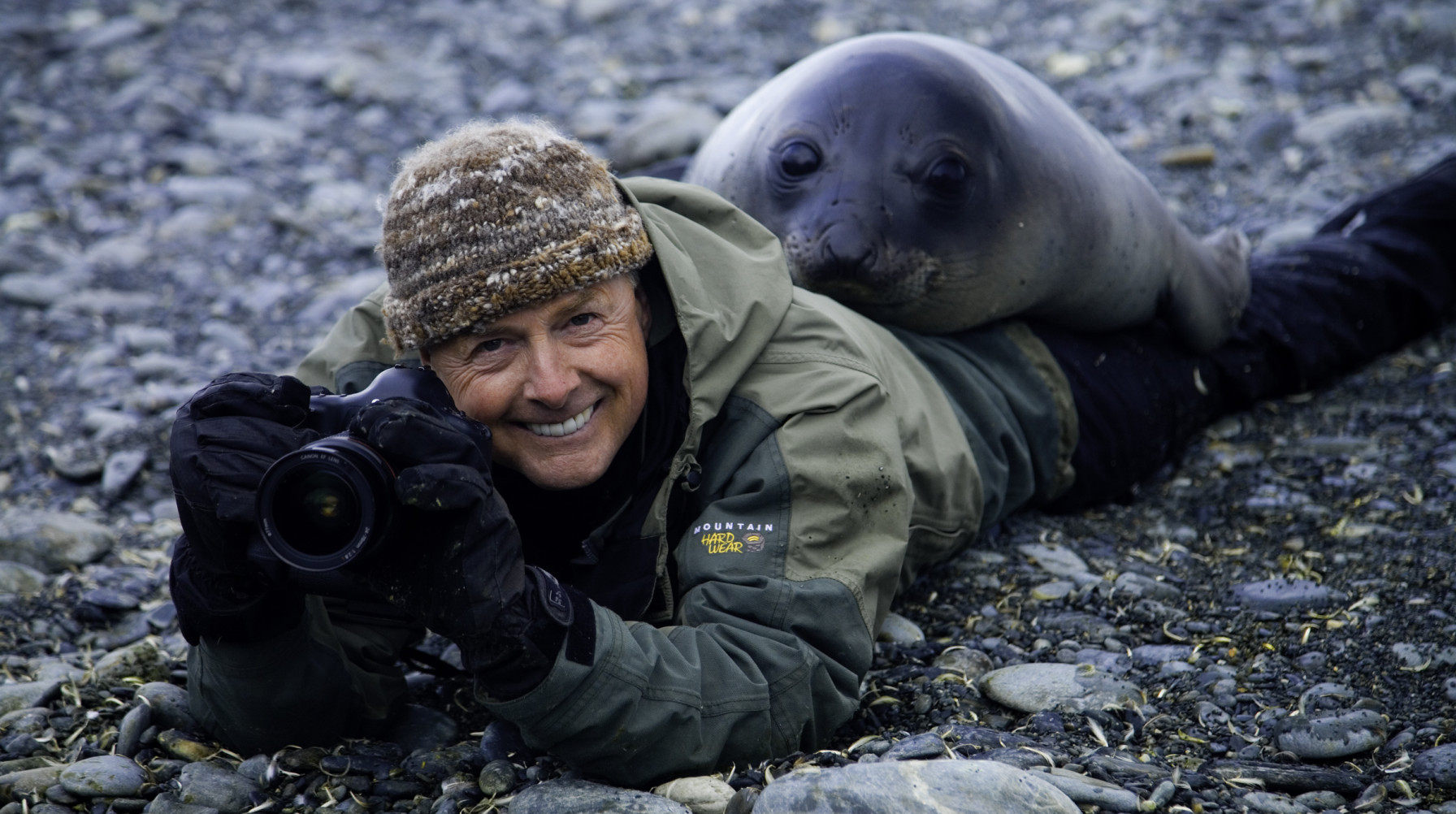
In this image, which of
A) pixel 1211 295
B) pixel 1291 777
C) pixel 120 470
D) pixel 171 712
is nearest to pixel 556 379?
pixel 171 712

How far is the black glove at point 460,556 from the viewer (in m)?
2.25

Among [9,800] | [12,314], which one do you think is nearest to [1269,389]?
Result: [9,800]

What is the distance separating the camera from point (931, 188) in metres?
3.72

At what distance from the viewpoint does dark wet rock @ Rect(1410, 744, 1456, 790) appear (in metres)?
2.46

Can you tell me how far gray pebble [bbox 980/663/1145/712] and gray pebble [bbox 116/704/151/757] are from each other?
1.88m

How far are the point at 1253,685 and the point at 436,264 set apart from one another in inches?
80.7

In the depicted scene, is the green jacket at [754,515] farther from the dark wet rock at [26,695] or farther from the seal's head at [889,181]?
the dark wet rock at [26,695]

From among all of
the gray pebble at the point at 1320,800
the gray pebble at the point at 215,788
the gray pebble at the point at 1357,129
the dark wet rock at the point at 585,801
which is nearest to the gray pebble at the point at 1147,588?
the gray pebble at the point at 1320,800

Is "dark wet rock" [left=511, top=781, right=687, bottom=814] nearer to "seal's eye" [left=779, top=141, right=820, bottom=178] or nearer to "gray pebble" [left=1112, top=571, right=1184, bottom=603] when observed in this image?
"gray pebble" [left=1112, top=571, right=1184, bottom=603]

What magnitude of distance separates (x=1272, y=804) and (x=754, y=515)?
1.15 m

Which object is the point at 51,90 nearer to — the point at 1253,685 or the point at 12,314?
the point at 12,314

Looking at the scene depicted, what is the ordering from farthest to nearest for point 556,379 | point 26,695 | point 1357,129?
point 1357,129 → point 26,695 → point 556,379

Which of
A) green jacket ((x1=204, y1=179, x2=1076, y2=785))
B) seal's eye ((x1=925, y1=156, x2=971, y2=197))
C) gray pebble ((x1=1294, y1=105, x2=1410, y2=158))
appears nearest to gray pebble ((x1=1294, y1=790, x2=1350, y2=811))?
green jacket ((x1=204, y1=179, x2=1076, y2=785))

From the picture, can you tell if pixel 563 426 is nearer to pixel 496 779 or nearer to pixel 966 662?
pixel 496 779
